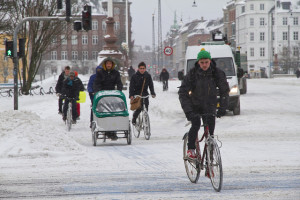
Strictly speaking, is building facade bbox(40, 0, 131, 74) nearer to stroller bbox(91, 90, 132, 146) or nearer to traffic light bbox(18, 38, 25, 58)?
traffic light bbox(18, 38, 25, 58)

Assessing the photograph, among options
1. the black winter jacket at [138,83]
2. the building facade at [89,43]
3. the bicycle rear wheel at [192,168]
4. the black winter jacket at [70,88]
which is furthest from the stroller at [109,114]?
the building facade at [89,43]

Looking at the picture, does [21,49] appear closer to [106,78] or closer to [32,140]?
[106,78]

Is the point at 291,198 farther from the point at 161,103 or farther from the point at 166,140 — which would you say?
the point at 161,103

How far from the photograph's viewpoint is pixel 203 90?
737 centimetres

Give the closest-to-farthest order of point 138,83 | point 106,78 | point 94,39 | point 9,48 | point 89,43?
point 106,78 → point 138,83 → point 9,48 → point 89,43 → point 94,39

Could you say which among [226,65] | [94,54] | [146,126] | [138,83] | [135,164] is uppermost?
[94,54]

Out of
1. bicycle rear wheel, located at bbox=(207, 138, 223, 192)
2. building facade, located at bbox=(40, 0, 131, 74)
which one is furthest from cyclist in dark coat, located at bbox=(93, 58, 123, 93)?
building facade, located at bbox=(40, 0, 131, 74)

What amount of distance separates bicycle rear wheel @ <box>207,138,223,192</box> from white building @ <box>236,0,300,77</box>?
11179 centimetres

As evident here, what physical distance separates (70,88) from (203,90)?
1112 cm

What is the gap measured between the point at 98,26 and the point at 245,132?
406 ft

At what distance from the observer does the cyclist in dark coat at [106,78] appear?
1356 cm

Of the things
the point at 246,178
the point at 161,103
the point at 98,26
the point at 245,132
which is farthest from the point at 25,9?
the point at 98,26

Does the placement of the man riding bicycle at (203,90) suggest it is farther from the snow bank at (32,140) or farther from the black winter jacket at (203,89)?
the snow bank at (32,140)

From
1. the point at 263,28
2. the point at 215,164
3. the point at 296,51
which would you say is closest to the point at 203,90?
the point at 215,164
